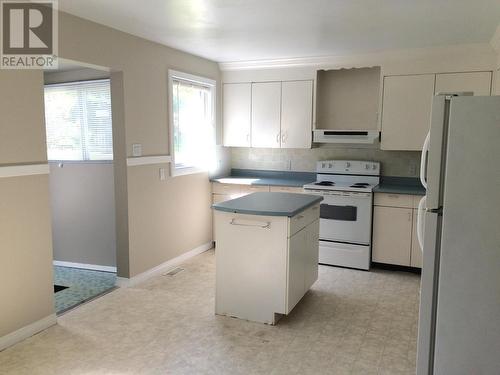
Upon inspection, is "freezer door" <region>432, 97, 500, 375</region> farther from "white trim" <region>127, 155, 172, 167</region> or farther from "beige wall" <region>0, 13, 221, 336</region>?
"white trim" <region>127, 155, 172, 167</region>

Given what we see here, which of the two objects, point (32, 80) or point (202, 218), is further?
point (202, 218)

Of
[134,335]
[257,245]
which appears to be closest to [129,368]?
[134,335]

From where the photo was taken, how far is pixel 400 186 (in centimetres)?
475

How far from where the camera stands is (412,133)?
14.7 ft

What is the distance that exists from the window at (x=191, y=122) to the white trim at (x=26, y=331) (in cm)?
192

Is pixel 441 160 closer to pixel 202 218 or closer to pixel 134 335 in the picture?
pixel 134 335

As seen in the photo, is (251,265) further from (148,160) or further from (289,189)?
(289,189)

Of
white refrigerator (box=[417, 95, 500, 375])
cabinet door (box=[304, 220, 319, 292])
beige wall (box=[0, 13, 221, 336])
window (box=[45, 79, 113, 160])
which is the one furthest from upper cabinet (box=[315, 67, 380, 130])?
white refrigerator (box=[417, 95, 500, 375])

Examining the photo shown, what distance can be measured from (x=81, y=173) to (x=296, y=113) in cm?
259

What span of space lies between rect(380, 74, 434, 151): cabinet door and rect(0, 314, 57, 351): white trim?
146 inches

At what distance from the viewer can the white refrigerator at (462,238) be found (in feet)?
6.13

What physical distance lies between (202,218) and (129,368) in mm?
2668

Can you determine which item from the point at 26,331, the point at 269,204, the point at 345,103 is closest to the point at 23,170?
the point at 26,331

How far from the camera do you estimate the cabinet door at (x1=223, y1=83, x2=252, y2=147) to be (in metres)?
5.28
